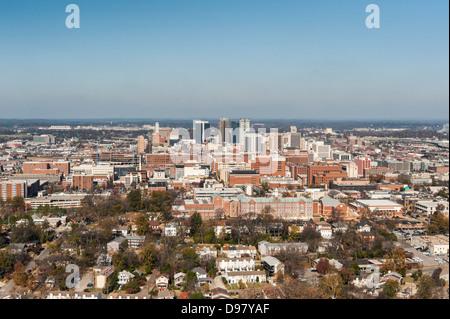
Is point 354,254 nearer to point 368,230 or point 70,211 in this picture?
point 368,230

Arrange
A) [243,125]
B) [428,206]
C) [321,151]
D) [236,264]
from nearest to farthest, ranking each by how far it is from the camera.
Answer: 1. [236,264]
2. [428,206]
3. [321,151]
4. [243,125]

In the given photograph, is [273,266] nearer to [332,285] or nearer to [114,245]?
[332,285]

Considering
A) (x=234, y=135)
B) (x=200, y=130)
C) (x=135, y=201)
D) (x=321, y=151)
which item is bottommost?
(x=135, y=201)

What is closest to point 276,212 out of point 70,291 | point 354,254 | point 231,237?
point 231,237

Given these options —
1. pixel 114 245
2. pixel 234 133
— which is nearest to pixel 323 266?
pixel 114 245

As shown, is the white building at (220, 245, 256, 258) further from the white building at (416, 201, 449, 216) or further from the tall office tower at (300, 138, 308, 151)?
the tall office tower at (300, 138, 308, 151)

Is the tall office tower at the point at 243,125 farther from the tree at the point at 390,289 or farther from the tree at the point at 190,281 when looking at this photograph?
the tree at the point at 390,289

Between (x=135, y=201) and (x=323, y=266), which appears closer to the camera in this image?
(x=323, y=266)

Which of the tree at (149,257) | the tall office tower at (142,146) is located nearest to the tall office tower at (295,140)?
the tall office tower at (142,146)
